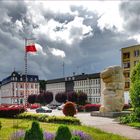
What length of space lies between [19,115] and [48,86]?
430 ft

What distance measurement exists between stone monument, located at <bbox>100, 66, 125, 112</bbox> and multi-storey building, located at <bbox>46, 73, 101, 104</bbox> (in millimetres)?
80578

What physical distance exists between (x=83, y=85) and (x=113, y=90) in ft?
315

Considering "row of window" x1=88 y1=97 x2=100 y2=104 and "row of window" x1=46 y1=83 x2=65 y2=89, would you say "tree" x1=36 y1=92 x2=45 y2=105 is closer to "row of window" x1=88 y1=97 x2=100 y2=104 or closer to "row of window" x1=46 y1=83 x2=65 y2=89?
"row of window" x1=46 y1=83 x2=65 y2=89

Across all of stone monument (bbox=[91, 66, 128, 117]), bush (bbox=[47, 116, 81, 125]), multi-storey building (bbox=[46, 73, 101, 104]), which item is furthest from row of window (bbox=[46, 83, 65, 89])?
bush (bbox=[47, 116, 81, 125])

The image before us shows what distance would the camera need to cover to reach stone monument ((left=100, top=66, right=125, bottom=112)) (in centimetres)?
4166

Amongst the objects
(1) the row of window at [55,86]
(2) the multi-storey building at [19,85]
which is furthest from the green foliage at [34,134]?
(2) the multi-storey building at [19,85]

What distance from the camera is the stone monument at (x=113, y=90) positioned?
1640 inches

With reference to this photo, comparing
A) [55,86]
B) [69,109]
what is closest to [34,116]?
[69,109]

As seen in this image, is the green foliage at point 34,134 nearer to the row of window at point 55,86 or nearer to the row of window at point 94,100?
the row of window at point 94,100

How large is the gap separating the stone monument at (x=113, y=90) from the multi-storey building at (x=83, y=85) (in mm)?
80578

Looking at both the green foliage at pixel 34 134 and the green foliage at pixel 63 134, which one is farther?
the green foliage at pixel 34 134

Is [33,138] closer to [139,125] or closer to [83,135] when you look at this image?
[83,135]

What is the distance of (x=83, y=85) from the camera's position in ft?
452

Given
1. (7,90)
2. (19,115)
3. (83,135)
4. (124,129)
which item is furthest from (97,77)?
(83,135)
